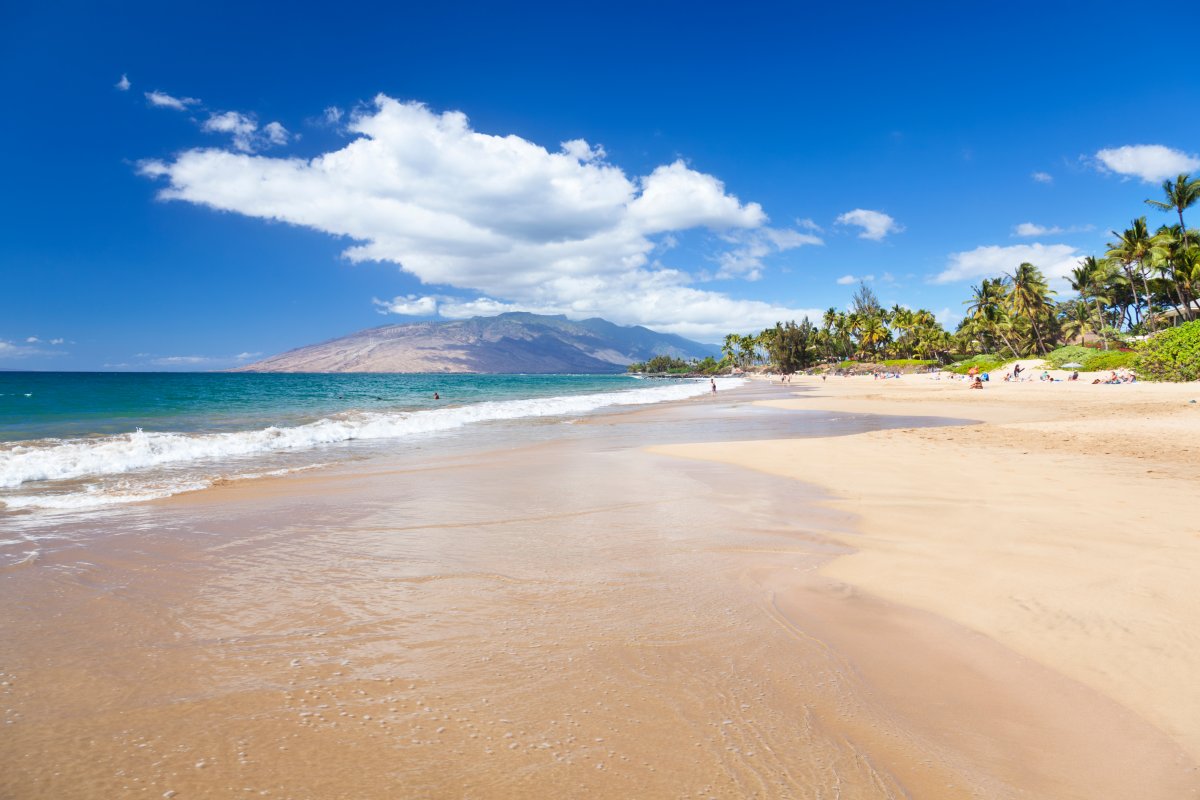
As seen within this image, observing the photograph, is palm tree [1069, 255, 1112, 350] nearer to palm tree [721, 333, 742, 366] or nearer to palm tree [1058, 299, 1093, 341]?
palm tree [1058, 299, 1093, 341]

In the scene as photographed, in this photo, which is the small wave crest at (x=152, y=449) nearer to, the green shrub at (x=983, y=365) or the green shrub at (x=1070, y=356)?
the green shrub at (x=1070, y=356)

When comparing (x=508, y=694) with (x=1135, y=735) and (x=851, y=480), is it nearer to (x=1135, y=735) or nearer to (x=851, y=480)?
(x=1135, y=735)

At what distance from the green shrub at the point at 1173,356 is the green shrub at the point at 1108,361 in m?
4.74

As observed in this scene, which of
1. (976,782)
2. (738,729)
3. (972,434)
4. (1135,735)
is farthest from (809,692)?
(972,434)

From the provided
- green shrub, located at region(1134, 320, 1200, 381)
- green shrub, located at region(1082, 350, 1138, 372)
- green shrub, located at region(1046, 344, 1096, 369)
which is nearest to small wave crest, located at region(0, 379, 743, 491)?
green shrub, located at region(1134, 320, 1200, 381)

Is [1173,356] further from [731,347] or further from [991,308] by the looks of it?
[731,347]

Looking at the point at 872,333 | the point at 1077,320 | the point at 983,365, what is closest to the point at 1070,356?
the point at 983,365

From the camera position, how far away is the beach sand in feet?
8.80

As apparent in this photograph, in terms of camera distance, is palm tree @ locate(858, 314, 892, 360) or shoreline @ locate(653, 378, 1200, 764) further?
palm tree @ locate(858, 314, 892, 360)

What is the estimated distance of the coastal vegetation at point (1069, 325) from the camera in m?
48.8

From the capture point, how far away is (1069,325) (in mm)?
92438

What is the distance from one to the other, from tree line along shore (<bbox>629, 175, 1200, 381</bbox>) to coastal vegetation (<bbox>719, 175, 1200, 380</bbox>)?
124mm

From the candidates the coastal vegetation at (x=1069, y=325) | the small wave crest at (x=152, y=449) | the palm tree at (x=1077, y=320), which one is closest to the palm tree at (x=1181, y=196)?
the coastal vegetation at (x=1069, y=325)

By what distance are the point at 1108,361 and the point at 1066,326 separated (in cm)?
5531
